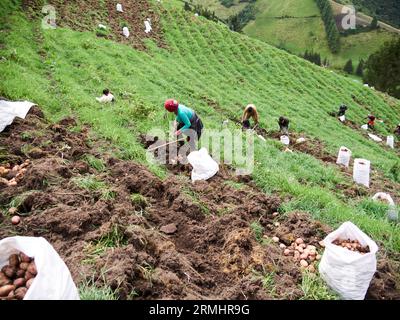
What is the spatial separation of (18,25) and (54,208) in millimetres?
12116

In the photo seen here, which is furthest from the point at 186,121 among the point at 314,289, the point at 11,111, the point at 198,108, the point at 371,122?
the point at 371,122

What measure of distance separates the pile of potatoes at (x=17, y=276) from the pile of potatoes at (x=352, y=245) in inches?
126

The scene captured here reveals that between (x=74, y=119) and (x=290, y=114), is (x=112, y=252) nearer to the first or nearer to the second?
(x=74, y=119)

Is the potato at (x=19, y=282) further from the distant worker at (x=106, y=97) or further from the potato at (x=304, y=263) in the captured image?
the distant worker at (x=106, y=97)

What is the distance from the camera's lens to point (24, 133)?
6.01 meters

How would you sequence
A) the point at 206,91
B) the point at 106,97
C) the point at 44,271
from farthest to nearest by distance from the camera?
the point at 206,91 < the point at 106,97 < the point at 44,271

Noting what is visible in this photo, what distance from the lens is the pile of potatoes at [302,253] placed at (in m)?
3.89

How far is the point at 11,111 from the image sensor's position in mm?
6363

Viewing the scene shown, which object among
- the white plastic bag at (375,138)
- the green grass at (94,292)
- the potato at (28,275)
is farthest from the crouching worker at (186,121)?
the white plastic bag at (375,138)

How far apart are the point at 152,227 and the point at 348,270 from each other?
2432 millimetres

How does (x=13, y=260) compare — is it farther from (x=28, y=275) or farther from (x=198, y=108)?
(x=198, y=108)

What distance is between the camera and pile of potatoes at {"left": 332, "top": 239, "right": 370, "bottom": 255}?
11.9 feet

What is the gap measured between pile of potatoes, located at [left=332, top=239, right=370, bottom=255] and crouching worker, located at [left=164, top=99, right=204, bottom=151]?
3836mm

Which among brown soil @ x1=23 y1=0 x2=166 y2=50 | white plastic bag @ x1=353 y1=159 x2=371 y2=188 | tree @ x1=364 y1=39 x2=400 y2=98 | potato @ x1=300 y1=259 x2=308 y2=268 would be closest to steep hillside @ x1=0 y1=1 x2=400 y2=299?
brown soil @ x1=23 y1=0 x2=166 y2=50
